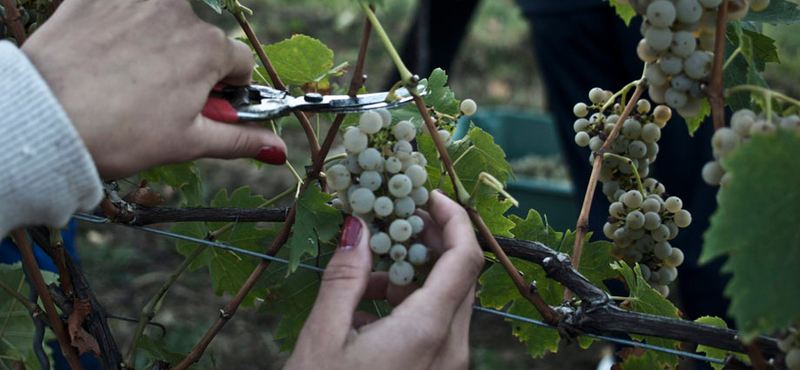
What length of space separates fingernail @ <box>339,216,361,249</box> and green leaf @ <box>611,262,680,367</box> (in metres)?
0.30

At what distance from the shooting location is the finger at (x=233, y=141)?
0.62m

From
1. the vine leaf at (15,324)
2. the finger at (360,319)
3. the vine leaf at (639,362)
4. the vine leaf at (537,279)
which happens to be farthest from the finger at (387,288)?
the vine leaf at (15,324)

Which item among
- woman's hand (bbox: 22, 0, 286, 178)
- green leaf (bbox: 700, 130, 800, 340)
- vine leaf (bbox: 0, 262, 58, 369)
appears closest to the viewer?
green leaf (bbox: 700, 130, 800, 340)

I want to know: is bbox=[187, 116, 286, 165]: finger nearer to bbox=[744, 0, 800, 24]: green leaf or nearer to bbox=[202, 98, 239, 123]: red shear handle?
bbox=[202, 98, 239, 123]: red shear handle

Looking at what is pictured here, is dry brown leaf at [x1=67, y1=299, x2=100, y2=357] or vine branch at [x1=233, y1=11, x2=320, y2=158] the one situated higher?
vine branch at [x1=233, y1=11, x2=320, y2=158]

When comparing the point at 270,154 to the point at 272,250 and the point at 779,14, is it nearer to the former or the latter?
the point at 272,250

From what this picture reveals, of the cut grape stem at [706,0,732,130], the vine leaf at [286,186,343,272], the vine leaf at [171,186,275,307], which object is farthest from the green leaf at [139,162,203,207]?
the cut grape stem at [706,0,732,130]

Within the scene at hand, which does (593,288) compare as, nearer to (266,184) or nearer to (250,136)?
(250,136)

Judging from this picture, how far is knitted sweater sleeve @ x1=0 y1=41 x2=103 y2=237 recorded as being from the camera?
0.55 meters

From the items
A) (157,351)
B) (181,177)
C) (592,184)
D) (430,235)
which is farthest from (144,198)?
(592,184)

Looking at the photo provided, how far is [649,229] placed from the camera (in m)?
0.78

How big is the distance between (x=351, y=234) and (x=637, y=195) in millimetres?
333

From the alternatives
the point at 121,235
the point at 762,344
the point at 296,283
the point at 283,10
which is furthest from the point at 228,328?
the point at 283,10

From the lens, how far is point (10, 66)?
1.86 ft
